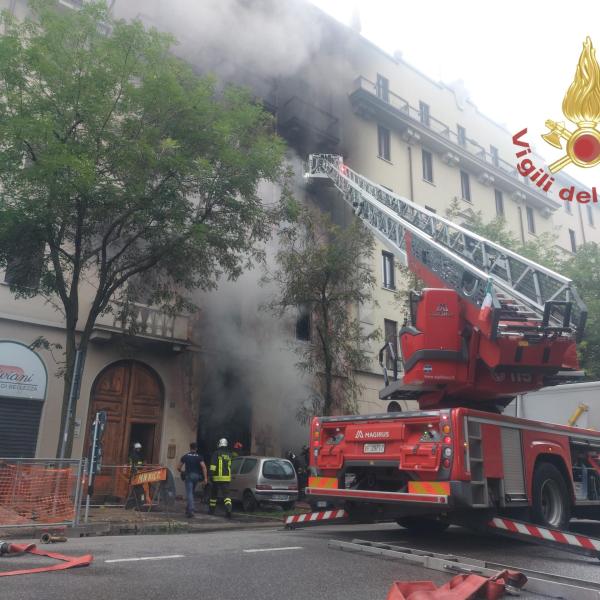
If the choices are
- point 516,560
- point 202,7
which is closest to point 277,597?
point 516,560

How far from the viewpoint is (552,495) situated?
279 inches

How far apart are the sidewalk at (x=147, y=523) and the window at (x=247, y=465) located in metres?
1.14

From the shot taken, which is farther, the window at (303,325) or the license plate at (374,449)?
the window at (303,325)

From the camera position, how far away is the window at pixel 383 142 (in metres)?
22.7

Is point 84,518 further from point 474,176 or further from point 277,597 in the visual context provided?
point 474,176

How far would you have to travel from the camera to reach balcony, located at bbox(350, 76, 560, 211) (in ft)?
73.8

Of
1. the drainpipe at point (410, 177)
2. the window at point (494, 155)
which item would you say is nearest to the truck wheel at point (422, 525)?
the drainpipe at point (410, 177)

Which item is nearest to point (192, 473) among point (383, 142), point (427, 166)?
point (383, 142)

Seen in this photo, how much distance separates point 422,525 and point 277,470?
5.75 m

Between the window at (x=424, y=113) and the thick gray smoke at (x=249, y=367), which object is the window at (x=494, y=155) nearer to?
the window at (x=424, y=113)

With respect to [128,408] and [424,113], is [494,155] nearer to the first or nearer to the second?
[424,113]

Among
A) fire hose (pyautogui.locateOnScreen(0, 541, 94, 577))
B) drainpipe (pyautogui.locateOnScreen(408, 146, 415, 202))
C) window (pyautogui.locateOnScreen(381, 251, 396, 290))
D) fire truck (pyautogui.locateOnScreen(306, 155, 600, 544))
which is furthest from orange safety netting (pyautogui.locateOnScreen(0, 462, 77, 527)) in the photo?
drainpipe (pyautogui.locateOnScreen(408, 146, 415, 202))

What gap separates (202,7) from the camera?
55.1 feet

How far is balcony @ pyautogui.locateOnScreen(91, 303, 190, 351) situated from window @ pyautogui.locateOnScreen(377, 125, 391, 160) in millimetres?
11340
